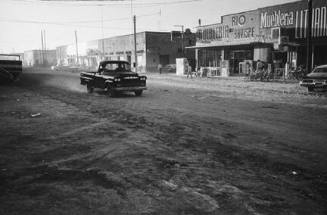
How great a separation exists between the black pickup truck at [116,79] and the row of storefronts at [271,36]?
575 inches

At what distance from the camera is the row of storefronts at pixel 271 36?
26922mm

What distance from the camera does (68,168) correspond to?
5297 millimetres

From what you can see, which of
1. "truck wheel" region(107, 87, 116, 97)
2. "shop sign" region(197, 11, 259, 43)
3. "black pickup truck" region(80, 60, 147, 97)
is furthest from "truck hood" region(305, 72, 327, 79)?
"shop sign" region(197, 11, 259, 43)

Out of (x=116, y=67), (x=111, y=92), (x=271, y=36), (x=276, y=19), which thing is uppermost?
(x=276, y=19)

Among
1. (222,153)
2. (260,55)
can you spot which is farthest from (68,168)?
(260,55)

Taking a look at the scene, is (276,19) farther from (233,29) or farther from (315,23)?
(233,29)

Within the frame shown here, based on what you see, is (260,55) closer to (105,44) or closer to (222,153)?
(222,153)

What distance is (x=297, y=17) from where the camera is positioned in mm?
28203

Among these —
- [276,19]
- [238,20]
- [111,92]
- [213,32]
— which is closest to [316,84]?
[111,92]

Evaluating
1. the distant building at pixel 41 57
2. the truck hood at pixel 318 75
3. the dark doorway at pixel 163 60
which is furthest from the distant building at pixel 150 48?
the distant building at pixel 41 57

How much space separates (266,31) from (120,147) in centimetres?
2876

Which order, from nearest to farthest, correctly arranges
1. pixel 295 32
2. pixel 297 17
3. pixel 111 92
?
pixel 111 92
pixel 297 17
pixel 295 32

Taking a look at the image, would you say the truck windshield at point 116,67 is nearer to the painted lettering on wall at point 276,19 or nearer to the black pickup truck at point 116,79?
the black pickup truck at point 116,79

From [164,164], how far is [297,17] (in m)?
27.5
